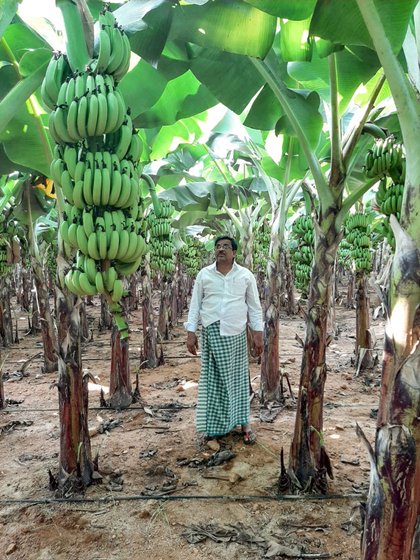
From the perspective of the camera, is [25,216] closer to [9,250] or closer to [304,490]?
[9,250]

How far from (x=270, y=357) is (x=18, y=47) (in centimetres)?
373

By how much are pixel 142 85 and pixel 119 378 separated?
3215mm

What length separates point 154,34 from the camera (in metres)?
2.25

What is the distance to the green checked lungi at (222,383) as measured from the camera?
3.67 meters

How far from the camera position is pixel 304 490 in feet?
9.64

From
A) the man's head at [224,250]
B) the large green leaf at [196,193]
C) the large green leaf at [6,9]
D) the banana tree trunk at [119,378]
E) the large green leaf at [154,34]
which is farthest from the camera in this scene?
the large green leaf at [196,193]

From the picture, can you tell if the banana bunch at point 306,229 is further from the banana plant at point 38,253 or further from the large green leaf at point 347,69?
the banana plant at point 38,253

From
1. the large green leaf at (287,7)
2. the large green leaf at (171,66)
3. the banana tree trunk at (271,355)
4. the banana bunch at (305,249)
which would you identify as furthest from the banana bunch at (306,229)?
the large green leaf at (287,7)

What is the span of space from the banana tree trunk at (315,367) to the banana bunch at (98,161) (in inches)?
53.7

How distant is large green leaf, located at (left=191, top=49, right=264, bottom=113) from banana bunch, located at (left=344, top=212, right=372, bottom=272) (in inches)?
141

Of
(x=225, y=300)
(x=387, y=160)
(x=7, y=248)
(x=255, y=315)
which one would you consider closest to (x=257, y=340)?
(x=255, y=315)

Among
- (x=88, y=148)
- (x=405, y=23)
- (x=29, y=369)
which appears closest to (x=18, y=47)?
(x=88, y=148)

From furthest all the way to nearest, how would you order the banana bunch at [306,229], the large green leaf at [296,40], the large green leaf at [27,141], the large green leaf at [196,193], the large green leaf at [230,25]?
the large green leaf at [196,193] → the banana bunch at [306,229] → the large green leaf at [27,141] → the large green leaf at [296,40] → the large green leaf at [230,25]

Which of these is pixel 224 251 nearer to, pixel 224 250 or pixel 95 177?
pixel 224 250
